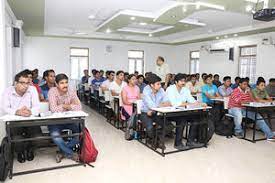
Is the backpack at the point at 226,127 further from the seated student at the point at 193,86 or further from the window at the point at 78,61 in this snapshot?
the window at the point at 78,61

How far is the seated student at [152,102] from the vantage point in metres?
3.82

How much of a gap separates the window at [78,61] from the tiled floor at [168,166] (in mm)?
6992

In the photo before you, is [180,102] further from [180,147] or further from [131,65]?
[131,65]

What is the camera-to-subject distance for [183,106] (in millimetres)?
3916

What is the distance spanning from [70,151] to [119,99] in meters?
1.78

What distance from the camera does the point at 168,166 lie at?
3201 millimetres

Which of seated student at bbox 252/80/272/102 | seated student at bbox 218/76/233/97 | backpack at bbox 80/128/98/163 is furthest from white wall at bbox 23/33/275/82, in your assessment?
backpack at bbox 80/128/98/163

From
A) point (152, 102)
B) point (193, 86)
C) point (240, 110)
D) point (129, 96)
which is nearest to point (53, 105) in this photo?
point (152, 102)

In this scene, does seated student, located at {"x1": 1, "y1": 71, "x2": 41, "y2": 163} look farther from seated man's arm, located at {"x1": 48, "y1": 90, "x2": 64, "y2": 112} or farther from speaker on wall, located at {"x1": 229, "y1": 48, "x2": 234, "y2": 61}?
speaker on wall, located at {"x1": 229, "y1": 48, "x2": 234, "y2": 61}

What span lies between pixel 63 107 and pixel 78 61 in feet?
25.3

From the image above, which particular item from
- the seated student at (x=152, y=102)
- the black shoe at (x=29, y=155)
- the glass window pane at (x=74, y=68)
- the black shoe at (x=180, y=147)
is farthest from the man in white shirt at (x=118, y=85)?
the glass window pane at (x=74, y=68)

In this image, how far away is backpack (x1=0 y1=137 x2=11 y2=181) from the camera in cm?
262

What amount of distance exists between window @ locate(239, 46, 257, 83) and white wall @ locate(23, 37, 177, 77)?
165 inches

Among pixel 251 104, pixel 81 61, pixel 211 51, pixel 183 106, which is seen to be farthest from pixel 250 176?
pixel 81 61
